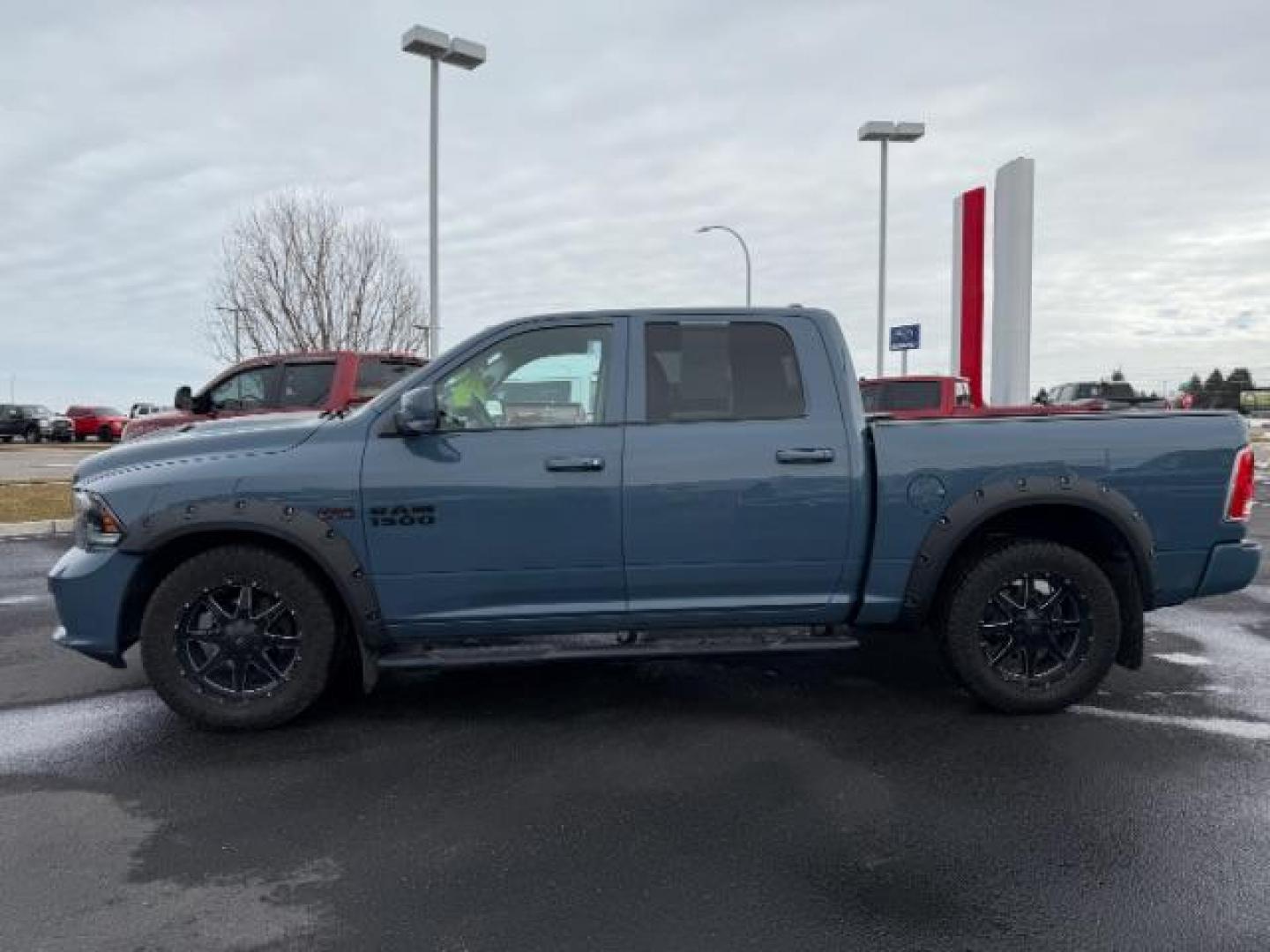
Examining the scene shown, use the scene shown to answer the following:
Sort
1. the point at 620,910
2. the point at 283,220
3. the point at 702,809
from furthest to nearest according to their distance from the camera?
the point at 283,220 → the point at 702,809 → the point at 620,910

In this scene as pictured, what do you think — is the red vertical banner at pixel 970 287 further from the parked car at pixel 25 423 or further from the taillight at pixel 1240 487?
the parked car at pixel 25 423

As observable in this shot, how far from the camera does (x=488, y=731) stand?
13.8 ft

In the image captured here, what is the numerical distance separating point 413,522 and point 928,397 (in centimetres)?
1066

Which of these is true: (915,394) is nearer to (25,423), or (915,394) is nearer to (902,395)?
(902,395)

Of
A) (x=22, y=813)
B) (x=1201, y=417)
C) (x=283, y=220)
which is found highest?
(x=283, y=220)

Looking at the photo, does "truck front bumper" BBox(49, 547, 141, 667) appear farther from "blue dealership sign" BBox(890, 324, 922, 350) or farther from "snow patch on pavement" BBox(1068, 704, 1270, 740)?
"blue dealership sign" BBox(890, 324, 922, 350)

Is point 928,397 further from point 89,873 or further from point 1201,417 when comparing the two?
point 89,873

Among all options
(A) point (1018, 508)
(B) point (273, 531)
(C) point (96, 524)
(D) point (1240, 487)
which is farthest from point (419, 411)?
(D) point (1240, 487)

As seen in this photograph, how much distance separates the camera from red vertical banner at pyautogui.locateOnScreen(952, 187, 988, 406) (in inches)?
680

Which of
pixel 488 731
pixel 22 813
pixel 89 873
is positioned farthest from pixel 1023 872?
pixel 22 813

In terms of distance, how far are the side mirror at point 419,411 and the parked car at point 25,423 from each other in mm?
42897

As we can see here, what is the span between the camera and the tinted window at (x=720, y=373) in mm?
4203

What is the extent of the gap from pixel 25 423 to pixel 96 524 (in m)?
42.7

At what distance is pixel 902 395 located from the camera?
13.4 m
